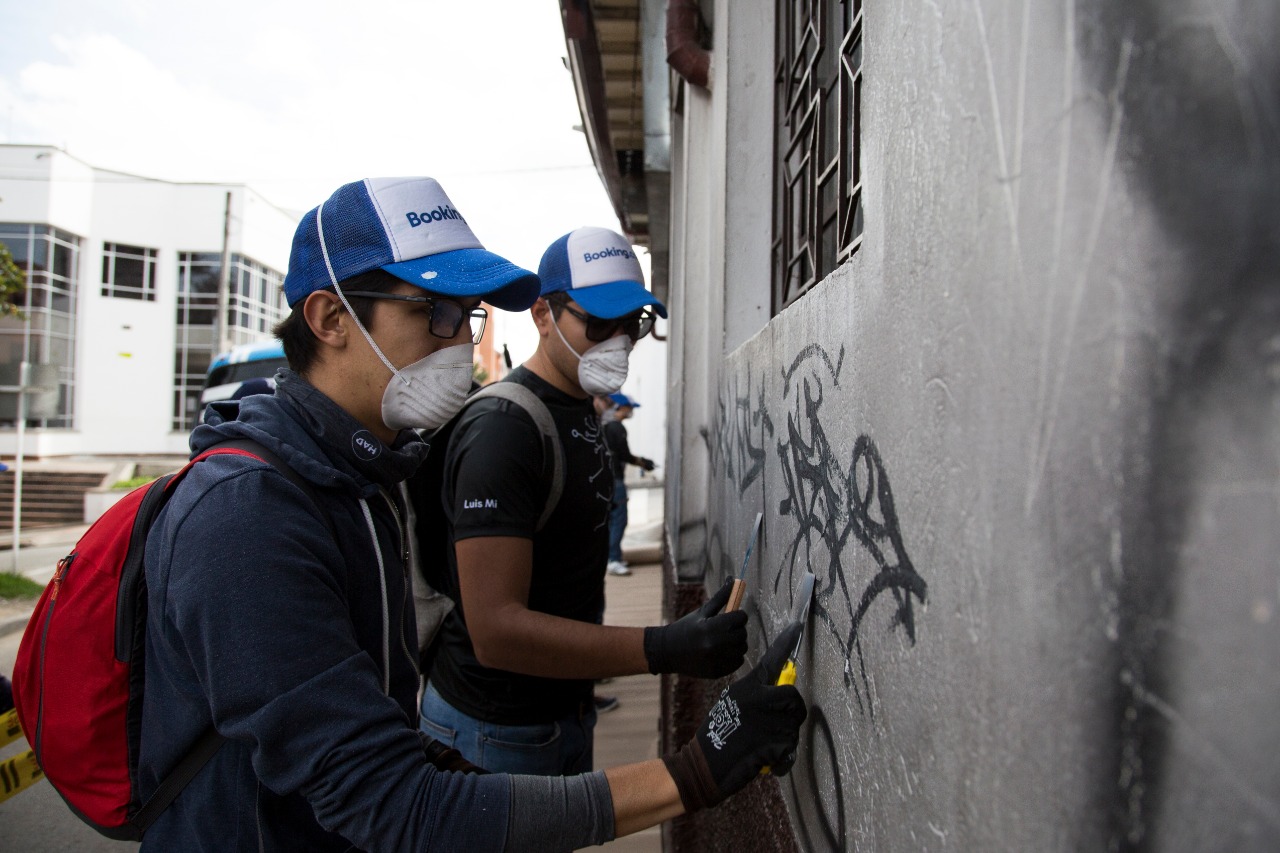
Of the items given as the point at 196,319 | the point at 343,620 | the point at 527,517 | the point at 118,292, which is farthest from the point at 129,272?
the point at 343,620

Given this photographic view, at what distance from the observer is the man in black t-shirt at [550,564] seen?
6.47 ft

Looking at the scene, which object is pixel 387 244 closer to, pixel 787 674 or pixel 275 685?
pixel 275 685

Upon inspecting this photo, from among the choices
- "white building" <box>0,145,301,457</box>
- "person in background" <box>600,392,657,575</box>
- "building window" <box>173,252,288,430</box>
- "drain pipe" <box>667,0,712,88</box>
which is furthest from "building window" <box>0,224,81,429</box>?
"drain pipe" <box>667,0,712,88</box>

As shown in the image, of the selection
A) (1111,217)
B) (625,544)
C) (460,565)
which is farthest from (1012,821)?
Result: (625,544)

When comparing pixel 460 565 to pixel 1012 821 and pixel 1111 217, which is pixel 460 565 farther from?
pixel 1111 217

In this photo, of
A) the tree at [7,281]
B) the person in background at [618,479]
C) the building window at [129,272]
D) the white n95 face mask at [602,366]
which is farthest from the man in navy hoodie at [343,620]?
the building window at [129,272]

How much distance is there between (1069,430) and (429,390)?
4.11 feet

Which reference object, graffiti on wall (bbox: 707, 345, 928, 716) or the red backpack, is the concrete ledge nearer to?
the red backpack

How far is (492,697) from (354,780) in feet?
3.62

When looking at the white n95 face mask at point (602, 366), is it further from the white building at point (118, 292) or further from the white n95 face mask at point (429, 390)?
the white building at point (118, 292)

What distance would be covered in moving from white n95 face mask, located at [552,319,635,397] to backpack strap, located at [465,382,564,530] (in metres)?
0.34

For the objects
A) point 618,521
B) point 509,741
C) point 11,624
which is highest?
point 509,741

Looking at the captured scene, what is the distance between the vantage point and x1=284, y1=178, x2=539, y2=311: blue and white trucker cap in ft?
5.03

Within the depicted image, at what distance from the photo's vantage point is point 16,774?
3.32 m
